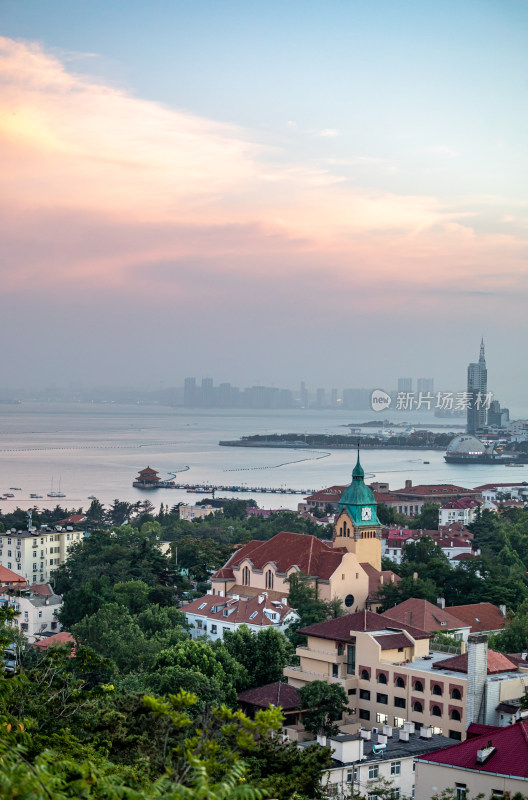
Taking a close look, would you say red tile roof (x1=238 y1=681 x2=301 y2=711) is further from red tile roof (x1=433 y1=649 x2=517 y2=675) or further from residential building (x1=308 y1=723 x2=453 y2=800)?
residential building (x1=308 y1=723 x2=453 y2=800)

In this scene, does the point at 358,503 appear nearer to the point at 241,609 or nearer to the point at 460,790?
the point at 241,609

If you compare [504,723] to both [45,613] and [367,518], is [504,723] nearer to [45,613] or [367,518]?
[367,518]

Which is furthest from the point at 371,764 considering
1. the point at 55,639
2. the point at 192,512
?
the point at 192,512

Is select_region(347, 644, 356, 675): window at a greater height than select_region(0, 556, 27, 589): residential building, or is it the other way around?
select_region(347, 644, 356, 675): window

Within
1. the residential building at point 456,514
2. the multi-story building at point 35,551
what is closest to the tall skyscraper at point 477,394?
the residential building at point 456,514

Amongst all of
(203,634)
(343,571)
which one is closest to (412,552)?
(343,571)

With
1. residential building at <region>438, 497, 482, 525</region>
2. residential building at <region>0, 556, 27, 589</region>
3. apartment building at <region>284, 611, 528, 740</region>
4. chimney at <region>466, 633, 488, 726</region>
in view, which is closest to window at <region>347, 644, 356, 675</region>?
apartment building at <region>284, 611, 528, 740</region>
